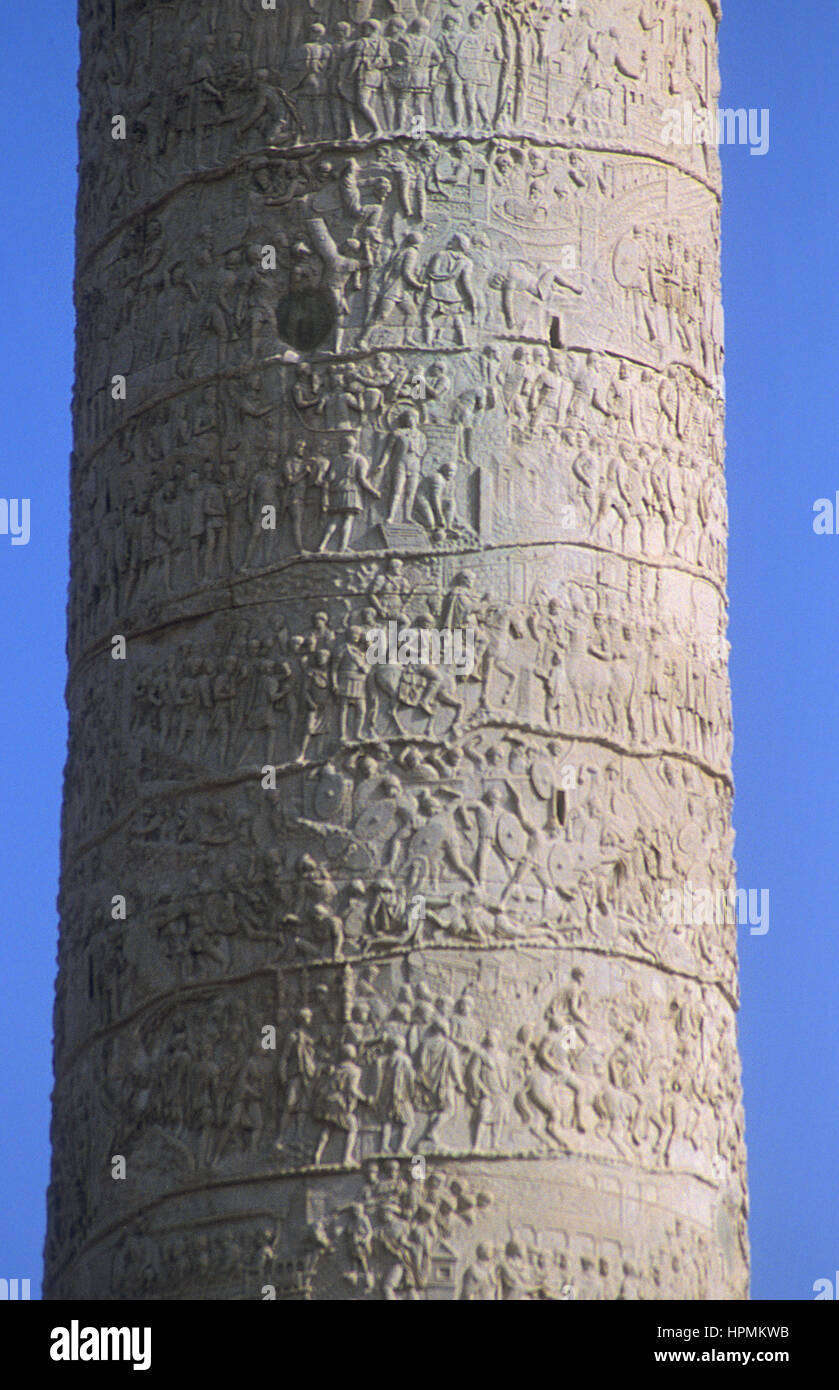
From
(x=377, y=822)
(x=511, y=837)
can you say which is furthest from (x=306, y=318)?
(x=511, y=837)

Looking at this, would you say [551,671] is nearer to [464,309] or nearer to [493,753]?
[493,753]

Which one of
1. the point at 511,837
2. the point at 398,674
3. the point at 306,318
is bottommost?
the point at 511,837

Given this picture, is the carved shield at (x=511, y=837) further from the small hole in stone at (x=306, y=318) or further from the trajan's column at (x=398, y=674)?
the small hole in stone at (x=306, y=318)

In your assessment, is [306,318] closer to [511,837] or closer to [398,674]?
[398,674]

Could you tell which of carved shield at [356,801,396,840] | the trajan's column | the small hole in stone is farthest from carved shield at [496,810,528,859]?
the small hole in stone

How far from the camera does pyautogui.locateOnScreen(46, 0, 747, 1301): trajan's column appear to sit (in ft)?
23.9

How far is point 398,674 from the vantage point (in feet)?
24.7

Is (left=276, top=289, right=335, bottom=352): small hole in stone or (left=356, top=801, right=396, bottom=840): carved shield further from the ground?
(left=276, top=289, right=335, bottom=352): small hole in stone

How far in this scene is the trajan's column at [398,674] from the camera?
23.9ft

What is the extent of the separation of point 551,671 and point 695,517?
2.38 feet

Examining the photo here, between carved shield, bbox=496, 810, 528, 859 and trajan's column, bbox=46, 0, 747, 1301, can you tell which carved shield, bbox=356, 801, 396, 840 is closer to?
trajan's column, bbox=46, 0, 747, 1301

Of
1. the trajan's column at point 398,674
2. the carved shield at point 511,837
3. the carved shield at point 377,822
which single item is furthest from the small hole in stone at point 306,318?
the carved shield at point 511,837
